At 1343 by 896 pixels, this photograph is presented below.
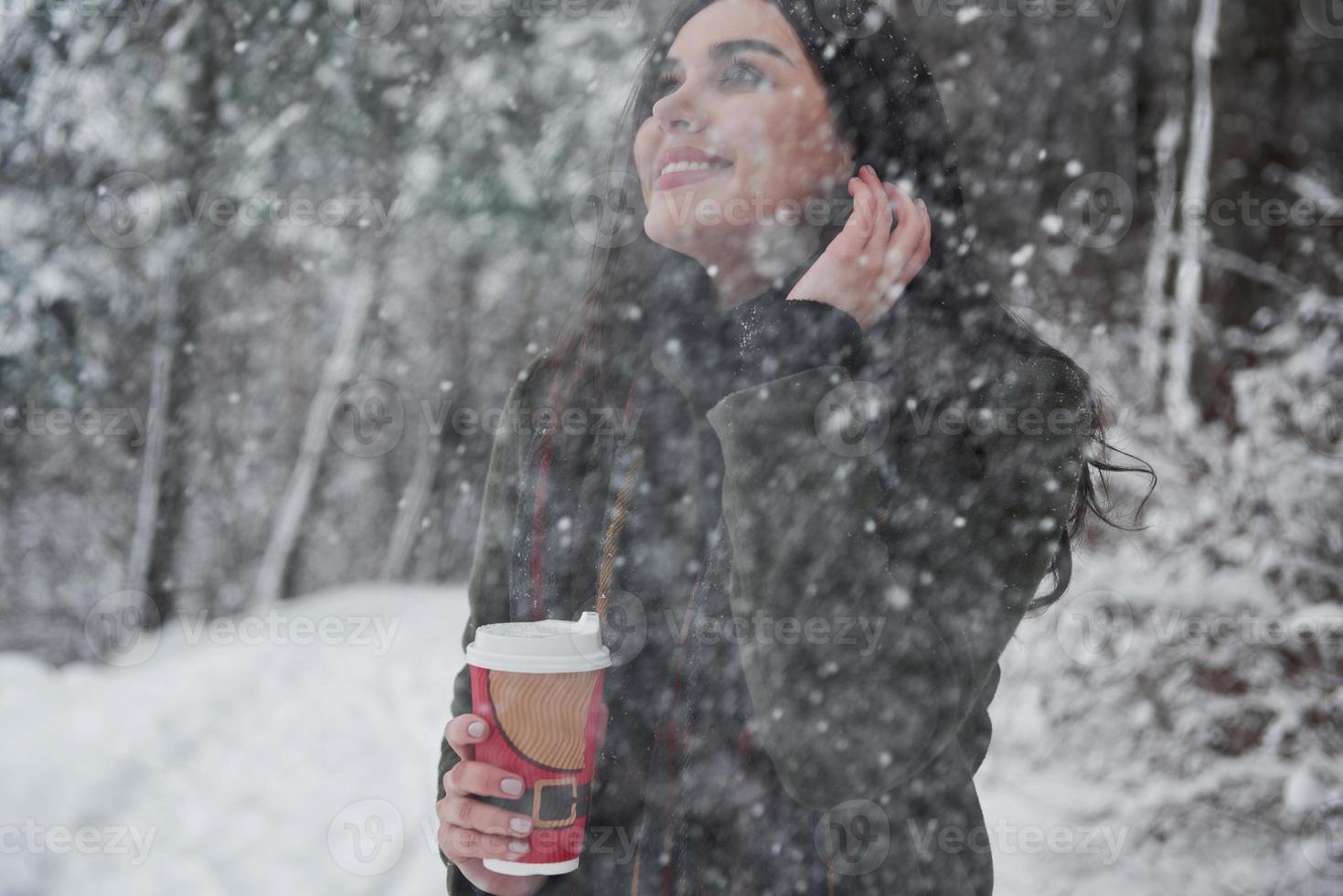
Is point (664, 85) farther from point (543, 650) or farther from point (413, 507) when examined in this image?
point (413, 507)

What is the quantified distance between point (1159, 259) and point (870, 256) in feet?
17.4

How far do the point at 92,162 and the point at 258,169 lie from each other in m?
1.09

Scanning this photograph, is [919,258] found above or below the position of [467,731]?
above

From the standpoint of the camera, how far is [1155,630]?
13.4ft

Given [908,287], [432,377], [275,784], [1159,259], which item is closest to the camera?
[908,287]

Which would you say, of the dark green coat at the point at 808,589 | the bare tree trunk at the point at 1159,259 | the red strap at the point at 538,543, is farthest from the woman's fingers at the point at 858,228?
the bare tree trunk at the point at 1159,259

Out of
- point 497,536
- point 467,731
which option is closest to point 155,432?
point 497,536

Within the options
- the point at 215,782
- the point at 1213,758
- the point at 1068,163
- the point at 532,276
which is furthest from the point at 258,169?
the point at 1213,758

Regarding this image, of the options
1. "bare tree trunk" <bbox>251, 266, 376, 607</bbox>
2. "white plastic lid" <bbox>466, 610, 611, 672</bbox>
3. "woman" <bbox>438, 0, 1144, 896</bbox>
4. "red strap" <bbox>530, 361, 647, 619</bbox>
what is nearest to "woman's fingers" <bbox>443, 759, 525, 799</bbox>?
"woman" <bbox>438, 0, 1144, 896</bbox>

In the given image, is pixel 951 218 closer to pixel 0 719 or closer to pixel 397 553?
pixel 0 719

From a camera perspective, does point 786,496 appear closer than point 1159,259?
Yes

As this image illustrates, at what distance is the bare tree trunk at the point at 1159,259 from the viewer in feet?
17.6

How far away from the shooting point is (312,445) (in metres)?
7.86

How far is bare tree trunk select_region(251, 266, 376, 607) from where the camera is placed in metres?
7.32
